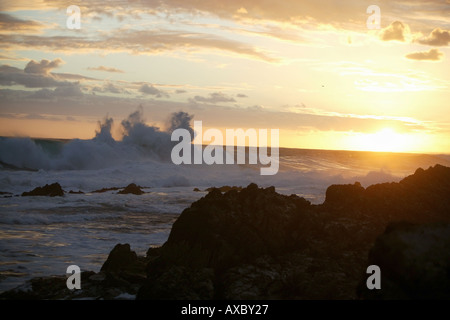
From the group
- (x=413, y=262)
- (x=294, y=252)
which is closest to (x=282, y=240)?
(x=294, y=252)

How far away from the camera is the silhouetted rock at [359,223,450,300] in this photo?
5844 millimetres

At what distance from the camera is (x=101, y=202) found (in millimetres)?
22656

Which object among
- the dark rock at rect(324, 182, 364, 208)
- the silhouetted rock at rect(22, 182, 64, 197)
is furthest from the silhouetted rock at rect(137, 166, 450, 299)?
the silhouetted rock at rect(22, 182, 64, 197)

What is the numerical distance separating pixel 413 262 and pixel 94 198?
2002 cm

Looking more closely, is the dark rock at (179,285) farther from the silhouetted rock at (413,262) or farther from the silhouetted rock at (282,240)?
the silhouetted rock at (413,262)

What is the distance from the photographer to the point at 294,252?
26.6 ft

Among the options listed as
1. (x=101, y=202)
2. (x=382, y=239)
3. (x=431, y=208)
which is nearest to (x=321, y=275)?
(x=382, y=239)

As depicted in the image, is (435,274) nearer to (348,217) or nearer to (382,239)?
(382,239)

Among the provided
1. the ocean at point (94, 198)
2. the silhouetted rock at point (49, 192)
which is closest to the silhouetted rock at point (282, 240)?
the ocean at point (94, 198)

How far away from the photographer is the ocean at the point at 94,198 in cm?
1204

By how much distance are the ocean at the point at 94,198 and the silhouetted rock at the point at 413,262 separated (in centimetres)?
627

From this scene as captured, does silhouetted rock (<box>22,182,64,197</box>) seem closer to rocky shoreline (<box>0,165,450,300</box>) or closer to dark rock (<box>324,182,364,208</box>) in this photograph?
rocky shoreline (<box>0,165,450,300</box>)

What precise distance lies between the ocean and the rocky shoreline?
2.69 metres
